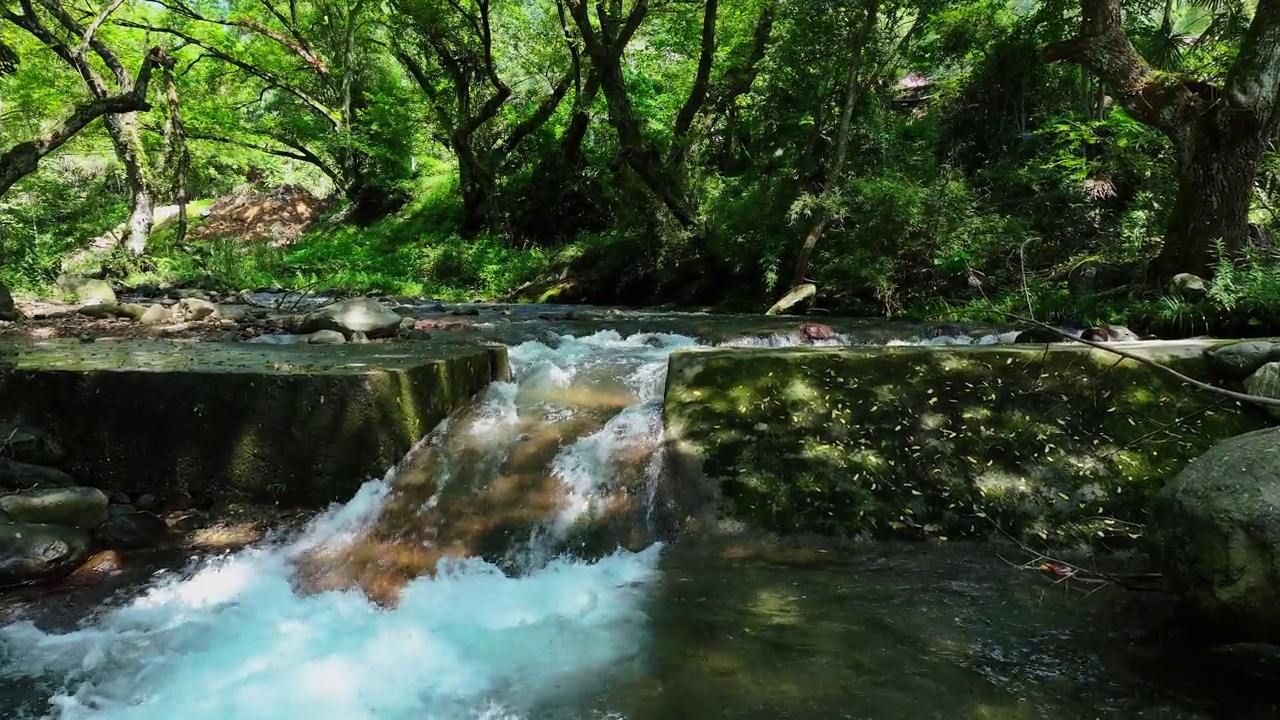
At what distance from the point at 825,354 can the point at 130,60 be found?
69.9ft

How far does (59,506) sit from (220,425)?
2.72ft

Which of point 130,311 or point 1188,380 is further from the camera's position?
point 130,311

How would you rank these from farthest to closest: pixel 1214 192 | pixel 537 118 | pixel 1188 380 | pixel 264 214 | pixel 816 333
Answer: pixel 264 214, pixel 537 118, pixel 816 333, pixel 1214 192, pixel 1188 380

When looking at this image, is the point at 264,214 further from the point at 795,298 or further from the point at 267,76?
the point at 795,298

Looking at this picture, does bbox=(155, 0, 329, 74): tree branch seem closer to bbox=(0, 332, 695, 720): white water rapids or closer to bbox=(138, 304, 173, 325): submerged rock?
bbox=(138, 304, 173, 325): submerged rock

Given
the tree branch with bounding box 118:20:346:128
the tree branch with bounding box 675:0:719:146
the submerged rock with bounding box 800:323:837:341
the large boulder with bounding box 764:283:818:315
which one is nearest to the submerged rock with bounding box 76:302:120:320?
the submerged rock with bounding box 800:323:837:341

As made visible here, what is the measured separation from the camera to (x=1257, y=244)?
771 centimetres

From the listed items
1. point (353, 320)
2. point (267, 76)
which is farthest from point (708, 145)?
point (267, 76)

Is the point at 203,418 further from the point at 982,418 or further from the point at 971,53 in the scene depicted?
the point at 971,53

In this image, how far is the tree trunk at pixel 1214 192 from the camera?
725 cm

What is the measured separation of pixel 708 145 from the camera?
654 inches

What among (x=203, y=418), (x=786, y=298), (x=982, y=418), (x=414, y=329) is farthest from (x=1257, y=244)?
(x=203, y=418)

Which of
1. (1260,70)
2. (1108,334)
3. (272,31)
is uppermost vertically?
(272,31)

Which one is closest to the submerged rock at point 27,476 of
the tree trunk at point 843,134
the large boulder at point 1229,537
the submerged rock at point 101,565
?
the submerged rock at point 101,565
